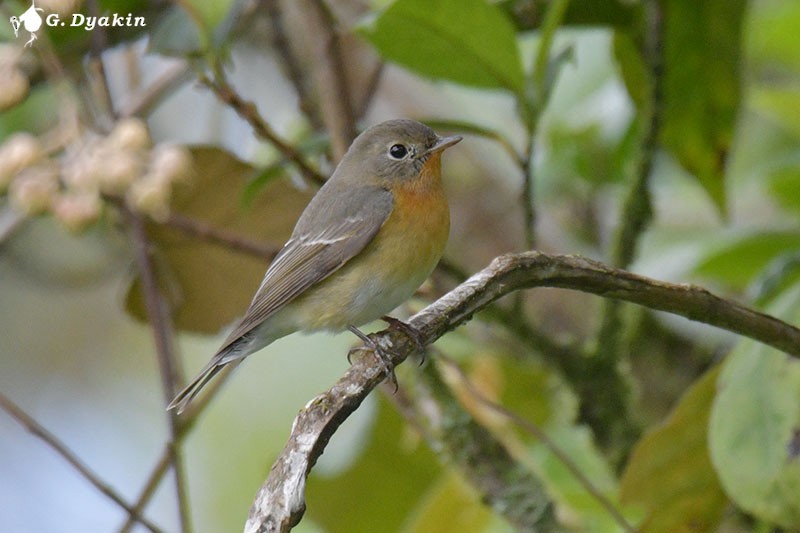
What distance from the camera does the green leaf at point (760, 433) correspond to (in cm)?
258

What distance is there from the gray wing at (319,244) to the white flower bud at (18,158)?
2.36 ft

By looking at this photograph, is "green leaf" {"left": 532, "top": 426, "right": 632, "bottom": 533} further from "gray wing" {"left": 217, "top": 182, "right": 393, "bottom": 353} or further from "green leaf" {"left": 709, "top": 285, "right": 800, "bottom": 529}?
"gray wing" {"left": 217, "top": 182, "right": 393, "bottom": 353}

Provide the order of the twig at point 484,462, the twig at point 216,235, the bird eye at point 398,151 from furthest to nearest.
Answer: the bird eye at point 398,151, the twig at point 216,235, the twig at point 484,462

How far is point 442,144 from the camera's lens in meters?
3.46

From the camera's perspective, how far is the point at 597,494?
10.0 ft

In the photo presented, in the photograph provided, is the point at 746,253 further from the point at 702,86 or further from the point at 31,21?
the point at 31,21

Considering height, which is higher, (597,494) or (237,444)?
(237,444)

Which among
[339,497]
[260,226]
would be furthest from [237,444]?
[260,226]

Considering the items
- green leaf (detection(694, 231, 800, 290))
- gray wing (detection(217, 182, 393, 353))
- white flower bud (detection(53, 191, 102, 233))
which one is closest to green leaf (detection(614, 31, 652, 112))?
green leaf (detection(694, 231, 800, 290))

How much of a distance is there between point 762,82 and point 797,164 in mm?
2145

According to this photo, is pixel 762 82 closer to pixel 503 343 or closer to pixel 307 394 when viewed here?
pixel 503 343

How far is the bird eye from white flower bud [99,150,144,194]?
114cm

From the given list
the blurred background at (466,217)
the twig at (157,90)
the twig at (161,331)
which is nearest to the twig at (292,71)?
the blurred background at (466,217)

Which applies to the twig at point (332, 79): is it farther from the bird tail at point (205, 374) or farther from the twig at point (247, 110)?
the bird tail at point (205, 374)
